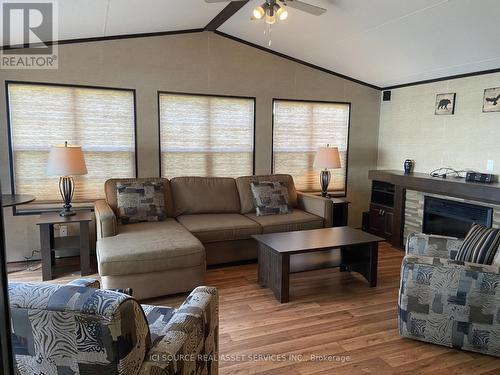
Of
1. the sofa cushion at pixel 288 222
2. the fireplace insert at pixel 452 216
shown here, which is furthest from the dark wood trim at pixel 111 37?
the fireplace insert at pixel 452 216

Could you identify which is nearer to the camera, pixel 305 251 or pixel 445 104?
pixel 305 251

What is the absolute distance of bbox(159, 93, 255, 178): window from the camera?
453 cm

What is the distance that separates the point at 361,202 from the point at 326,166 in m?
1.35

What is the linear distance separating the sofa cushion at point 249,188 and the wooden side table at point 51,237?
1.77m

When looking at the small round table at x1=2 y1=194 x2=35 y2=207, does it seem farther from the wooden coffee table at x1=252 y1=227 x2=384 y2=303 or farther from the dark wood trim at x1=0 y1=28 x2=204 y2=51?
the wooden coffee table at x1=252 y1=227 x2=384 y2=303

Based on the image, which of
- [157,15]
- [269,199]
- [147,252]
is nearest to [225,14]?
[157,15]

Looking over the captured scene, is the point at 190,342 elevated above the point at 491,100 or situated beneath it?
situated beneath

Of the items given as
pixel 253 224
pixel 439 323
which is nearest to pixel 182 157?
pixel 253 224

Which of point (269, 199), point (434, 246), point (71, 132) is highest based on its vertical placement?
point (71, 132)

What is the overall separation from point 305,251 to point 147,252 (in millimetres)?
1323

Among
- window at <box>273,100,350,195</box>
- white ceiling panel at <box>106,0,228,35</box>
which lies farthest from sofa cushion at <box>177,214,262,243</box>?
white ceiling panel at <box>106,0,228,35</box>

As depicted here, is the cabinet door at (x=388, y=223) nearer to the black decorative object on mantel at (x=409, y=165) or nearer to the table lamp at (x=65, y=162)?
the black decorative object on mantel at (x=409, y=165)

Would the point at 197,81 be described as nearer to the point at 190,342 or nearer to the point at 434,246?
the point at 434,246

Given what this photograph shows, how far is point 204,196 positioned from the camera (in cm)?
435
